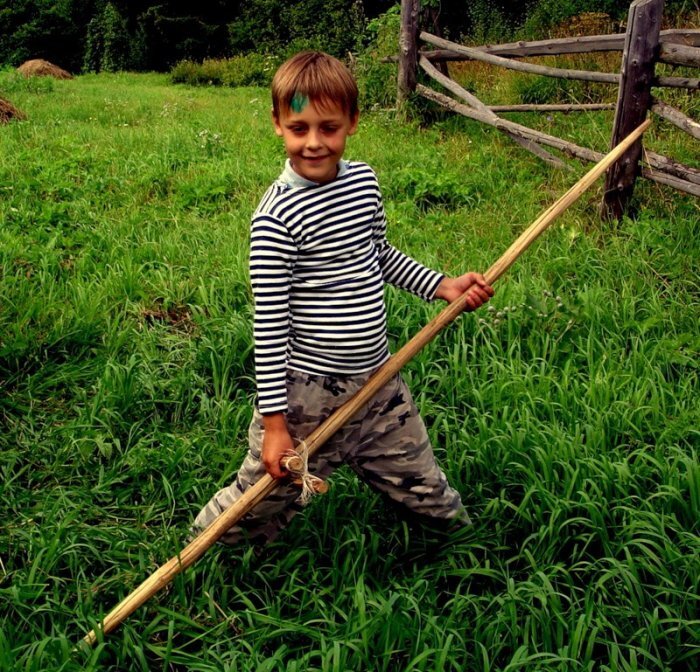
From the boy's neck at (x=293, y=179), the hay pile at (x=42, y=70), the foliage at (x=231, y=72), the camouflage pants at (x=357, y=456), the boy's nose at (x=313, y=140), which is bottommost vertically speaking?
the hay pile at (x=42, y=70)

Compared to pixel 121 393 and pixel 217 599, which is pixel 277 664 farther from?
pixel 121 393

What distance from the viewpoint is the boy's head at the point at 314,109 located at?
5.60 ft

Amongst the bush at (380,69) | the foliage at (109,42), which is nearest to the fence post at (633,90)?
the bush at (380,69)

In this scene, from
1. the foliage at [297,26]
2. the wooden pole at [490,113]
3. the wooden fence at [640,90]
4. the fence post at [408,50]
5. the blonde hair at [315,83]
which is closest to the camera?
the blonde hair at [315,83]

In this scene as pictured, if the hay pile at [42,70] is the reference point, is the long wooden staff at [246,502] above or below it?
above

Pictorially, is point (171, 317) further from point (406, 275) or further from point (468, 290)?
point (468, 290)

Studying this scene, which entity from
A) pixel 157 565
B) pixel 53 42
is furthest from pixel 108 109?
pixel 53 42

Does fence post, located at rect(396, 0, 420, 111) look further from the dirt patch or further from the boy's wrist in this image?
the boy's wrist

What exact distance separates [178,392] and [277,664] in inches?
52.9

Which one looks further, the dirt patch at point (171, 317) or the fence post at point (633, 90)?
the fence post at point (633, 90)

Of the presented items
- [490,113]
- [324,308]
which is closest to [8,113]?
[490,113]

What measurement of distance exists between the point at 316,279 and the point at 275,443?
42 centimetres

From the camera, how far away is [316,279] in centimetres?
187

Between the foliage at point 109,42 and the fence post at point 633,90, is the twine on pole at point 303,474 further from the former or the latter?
the foliage at point 109,42
